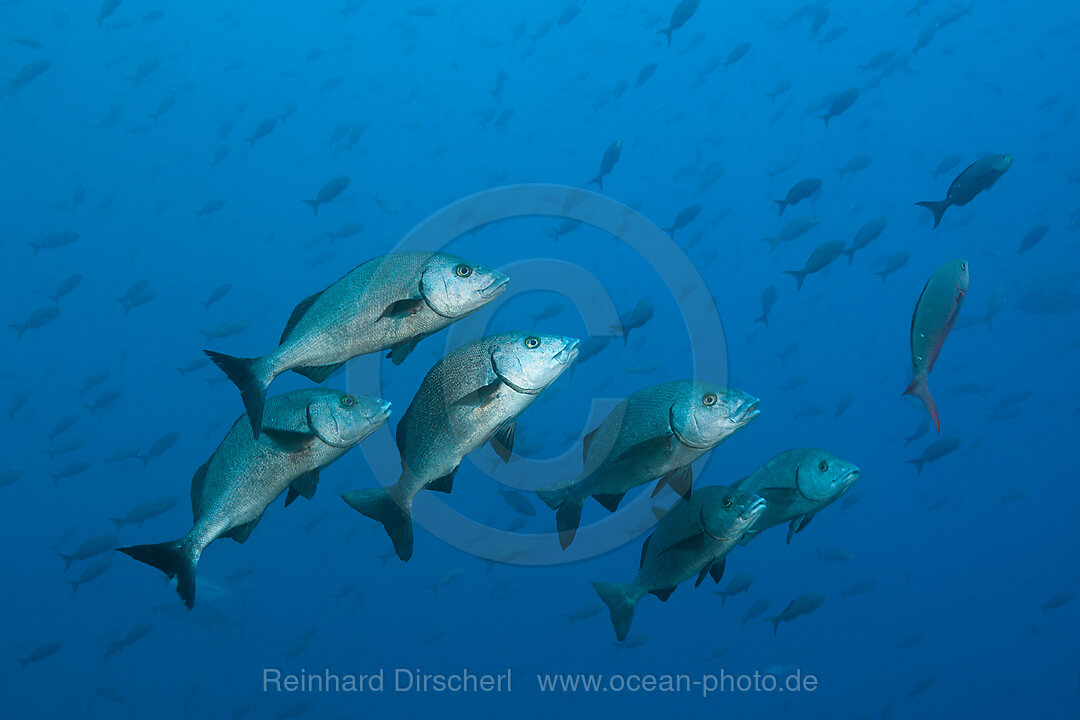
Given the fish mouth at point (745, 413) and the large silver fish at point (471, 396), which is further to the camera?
the fish mouth at point (745, 413)

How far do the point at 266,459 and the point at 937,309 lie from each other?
9.90 feet

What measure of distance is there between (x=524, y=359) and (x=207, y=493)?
4.79ft

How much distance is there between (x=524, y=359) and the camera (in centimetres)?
238

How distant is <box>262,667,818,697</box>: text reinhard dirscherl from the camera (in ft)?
68.8

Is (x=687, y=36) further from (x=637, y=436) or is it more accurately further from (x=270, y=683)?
(x=637, y=436)

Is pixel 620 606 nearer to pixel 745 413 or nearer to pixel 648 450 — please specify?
pixel 648 450

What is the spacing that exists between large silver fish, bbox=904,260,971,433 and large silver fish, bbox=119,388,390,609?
96.1 inches

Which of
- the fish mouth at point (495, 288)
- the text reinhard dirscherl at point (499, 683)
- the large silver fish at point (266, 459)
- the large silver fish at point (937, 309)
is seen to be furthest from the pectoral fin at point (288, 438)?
the text reinhard dirscherl at point (499, 683)

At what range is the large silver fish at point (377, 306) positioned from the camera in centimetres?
245

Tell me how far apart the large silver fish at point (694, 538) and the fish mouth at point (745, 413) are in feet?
1.34

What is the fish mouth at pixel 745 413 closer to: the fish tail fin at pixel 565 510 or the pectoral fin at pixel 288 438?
the fish tail fin at pixel 565 510

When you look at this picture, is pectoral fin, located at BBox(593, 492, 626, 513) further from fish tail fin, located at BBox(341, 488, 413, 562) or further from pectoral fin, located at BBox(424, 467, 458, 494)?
fish tail fin, located at BBox(341, 488, 413, 562)

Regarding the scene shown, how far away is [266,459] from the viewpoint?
2521mm

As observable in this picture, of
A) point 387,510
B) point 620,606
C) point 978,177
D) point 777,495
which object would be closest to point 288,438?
point 387,510
